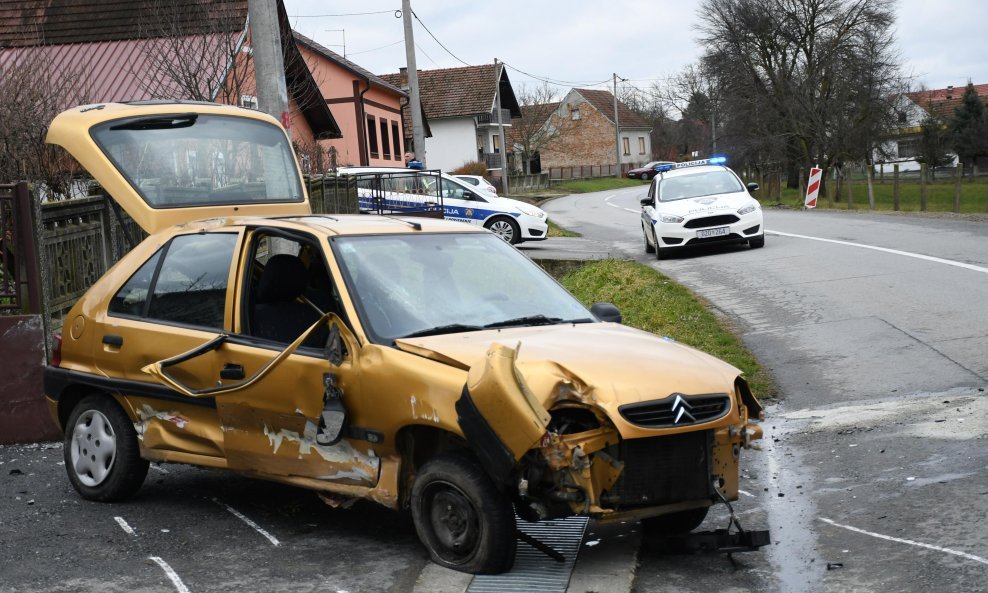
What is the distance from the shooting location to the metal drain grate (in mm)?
5145

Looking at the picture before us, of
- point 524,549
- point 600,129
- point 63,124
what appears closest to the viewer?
point 524,549

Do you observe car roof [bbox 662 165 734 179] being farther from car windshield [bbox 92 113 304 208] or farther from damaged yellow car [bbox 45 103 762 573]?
damaged yellow car [bbox 45 103 762 573]

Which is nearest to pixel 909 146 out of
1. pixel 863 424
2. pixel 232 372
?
pixel 863 424

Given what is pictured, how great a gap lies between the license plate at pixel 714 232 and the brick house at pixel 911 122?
1671cm

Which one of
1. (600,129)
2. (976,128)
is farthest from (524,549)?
(600,129)

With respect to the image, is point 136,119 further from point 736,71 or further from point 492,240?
point 736,71

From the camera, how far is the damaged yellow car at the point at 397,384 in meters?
5.06

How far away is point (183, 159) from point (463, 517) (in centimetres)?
615

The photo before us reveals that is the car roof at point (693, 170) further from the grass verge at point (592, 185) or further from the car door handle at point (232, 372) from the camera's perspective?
the grass verge at point (592, 185)

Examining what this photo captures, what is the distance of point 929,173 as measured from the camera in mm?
72125

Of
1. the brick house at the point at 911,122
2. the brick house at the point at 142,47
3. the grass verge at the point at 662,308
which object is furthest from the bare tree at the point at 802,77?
the grass verge at the point at 662,308

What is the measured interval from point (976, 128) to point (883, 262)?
68050 millimetres

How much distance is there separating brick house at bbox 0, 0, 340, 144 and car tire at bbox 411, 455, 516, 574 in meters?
16.2

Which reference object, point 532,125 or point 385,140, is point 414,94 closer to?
point 385,140
